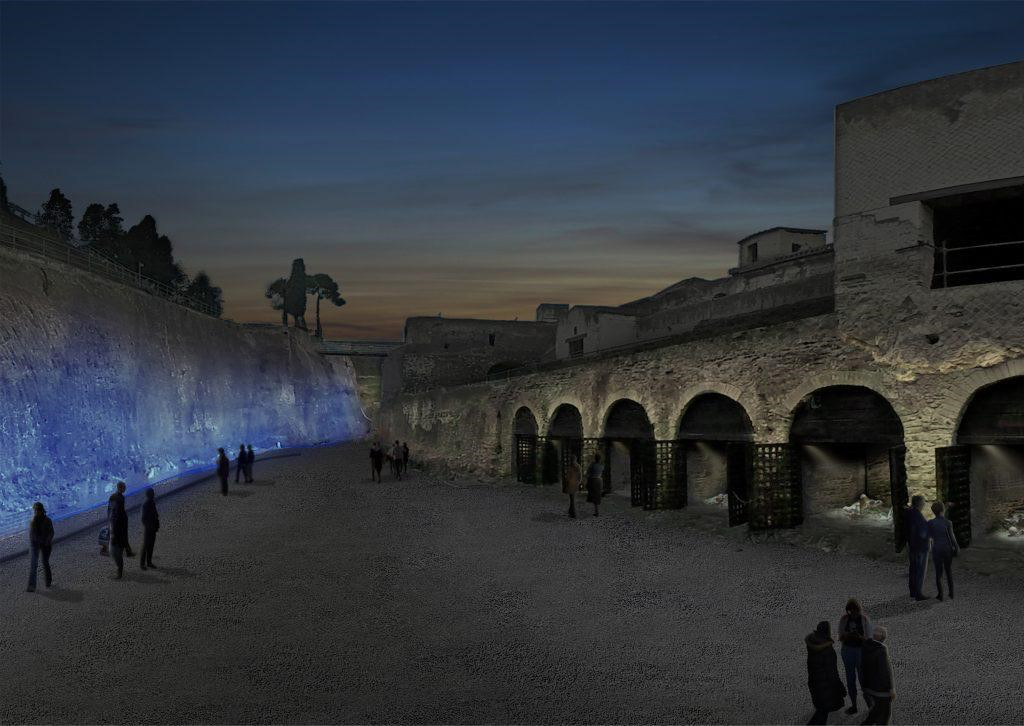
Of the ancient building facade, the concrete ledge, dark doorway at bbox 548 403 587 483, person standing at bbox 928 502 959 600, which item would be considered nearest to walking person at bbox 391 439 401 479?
dark doorway at bbox 548 403 587 483

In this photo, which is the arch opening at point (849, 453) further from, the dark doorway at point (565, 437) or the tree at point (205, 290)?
the tree at point (205, 290)

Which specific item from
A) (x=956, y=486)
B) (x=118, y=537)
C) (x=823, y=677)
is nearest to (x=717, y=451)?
(x=956, y=486)

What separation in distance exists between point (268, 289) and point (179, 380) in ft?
131

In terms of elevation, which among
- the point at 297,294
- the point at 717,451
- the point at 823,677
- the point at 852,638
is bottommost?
the point at 823,677

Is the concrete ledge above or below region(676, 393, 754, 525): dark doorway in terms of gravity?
below

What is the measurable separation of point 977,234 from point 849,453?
19.4ft

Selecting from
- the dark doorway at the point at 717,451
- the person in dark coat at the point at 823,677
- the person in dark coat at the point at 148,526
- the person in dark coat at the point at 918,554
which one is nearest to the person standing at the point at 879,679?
the person in dark coat at the point at 823,677

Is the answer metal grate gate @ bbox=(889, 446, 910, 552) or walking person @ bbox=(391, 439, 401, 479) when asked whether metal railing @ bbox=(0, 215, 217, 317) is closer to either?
walking person @ bbox=(391, 439, 401, 479)

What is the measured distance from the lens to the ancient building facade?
41.4ft

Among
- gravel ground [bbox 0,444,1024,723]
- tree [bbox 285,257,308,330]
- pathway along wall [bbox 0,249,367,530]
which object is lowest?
gravel ground [bbox 0,444,1024,723]

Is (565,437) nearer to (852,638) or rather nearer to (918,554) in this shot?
(918,554)

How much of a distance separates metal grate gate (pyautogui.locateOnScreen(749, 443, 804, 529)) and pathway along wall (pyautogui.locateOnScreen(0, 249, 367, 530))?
1911cm

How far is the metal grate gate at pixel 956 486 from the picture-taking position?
40.7ft

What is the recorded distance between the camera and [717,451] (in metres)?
20.0
